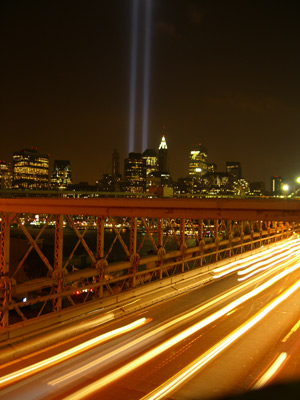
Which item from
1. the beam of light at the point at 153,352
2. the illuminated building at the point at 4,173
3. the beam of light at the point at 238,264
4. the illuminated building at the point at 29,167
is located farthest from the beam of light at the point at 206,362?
the illuminated building at the point at 29,167

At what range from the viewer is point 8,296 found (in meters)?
10.5

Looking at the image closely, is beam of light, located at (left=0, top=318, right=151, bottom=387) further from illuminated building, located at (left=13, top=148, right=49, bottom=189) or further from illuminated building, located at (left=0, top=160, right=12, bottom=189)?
illuminated building, located at (left=13, top=148, right=49, bottom=189)

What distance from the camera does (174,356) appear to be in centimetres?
805

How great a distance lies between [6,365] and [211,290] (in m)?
8.97

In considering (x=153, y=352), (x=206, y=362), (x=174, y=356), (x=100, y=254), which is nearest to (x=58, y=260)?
(x=100, y=254)

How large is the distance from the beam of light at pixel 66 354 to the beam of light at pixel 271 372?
3.57 meters

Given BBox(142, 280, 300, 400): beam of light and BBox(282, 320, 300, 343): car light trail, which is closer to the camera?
BBox(142, 280, 300, 400): beam of light

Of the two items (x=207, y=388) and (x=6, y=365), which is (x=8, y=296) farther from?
(x=207, y=388)

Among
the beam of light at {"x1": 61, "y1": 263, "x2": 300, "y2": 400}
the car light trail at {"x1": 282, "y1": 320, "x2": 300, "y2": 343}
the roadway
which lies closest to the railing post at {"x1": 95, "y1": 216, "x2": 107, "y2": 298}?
the roadway

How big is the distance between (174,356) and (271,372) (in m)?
1.96

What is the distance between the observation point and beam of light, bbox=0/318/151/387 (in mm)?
6977

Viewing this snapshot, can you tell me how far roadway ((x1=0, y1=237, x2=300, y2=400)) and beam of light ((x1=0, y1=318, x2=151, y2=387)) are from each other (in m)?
0.02

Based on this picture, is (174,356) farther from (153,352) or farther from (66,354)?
(66,354)

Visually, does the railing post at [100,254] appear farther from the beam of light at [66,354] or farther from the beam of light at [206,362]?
the beam of light at [206,362]
